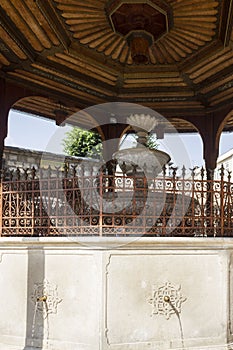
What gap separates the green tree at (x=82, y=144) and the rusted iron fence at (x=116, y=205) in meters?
13.7

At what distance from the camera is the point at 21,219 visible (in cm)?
554

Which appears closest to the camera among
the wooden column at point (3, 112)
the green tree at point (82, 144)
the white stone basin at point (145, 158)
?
the white stone basin at point (145, 158)

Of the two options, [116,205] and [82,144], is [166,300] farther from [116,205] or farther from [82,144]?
[82,144]

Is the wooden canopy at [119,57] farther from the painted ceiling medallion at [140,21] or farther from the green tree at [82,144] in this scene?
the green tree at [82,144]

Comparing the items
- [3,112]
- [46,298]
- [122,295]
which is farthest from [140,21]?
[46,298]

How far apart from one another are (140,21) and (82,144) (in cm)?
1445

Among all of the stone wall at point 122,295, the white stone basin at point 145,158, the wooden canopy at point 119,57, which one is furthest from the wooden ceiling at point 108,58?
the stone wall at point 122,295

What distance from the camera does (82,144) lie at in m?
20.2

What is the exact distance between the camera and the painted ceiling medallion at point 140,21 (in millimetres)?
5449

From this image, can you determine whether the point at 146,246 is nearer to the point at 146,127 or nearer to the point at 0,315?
the point at 0,315

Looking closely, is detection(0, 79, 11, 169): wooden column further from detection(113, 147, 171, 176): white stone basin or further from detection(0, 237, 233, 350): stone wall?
detection(0, 237, 233, 350): stone wall

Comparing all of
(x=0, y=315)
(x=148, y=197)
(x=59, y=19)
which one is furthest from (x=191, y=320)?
(x=59, y=19)

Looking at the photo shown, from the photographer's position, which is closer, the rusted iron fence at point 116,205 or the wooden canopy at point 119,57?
the rusted iron fence at point 116,205

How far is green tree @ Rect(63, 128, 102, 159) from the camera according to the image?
770 inches
